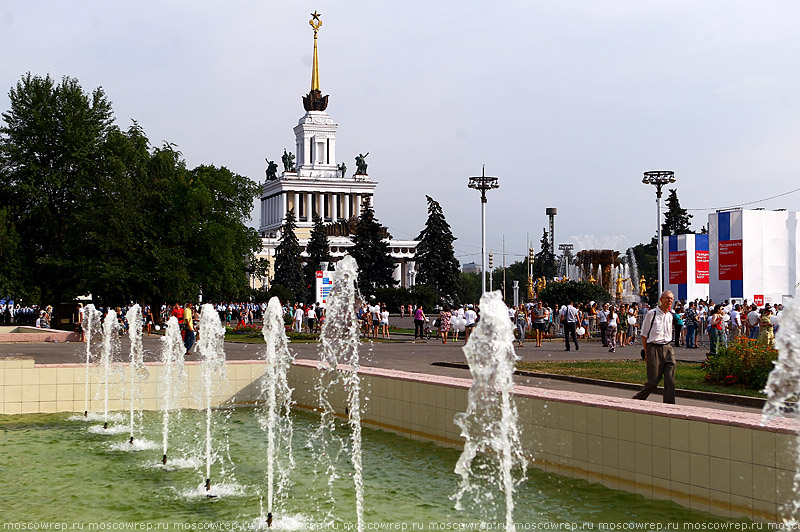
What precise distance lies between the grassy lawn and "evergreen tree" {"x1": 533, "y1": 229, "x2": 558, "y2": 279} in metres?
86.5

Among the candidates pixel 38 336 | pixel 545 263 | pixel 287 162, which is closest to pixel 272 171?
pixel 287 162

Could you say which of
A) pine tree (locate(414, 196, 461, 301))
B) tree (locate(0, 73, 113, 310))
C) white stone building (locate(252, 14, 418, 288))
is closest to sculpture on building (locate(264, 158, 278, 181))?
white stone building (locate(252, 14, 418, 288))

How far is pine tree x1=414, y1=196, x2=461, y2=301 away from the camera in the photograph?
75.4 metres

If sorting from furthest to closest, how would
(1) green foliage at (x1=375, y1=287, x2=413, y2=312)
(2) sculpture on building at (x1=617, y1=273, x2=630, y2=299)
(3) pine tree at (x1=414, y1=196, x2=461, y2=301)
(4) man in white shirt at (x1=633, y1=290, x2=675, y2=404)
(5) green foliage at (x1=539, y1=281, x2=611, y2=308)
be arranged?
1. (3) pine tree at (x1=414, y1=196, x2=461, y2=301)
2. (1) green foliage at (x1=375, y1=287, x2=413, y2=312)
3. (2) sculpture on building at (x1=617, y1=273, x2=630, y2=299)
4. (5) green foliage at (x1=539, y1=281, x2=611, y2=308)
5. (4) man in white shirt at (x1=633, y1=290, x2=675, y2=404)

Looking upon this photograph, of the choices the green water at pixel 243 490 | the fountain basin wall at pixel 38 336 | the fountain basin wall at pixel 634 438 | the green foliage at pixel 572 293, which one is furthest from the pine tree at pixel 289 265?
the green water at pixel 243 490

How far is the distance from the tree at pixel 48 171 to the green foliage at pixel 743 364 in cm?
3473

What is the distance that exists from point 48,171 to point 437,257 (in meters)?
36.6

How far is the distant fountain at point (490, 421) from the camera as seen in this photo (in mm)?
6914

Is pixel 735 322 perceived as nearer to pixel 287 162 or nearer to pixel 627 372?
pixel 627 372

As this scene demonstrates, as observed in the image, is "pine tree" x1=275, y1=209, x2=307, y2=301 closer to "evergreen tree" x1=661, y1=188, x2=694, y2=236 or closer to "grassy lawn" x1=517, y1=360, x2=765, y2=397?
"evergreen tree" x1=661, y1=188, x2=694, y2=236

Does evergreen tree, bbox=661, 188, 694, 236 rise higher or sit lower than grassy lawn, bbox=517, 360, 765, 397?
higher

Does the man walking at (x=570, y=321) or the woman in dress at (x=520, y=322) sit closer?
the man walking at (x=570, y=321)

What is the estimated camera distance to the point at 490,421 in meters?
10.2

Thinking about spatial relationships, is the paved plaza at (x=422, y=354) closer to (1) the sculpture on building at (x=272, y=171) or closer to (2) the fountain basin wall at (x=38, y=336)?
(2) the fountain basin wall at (x=38, y=336)
